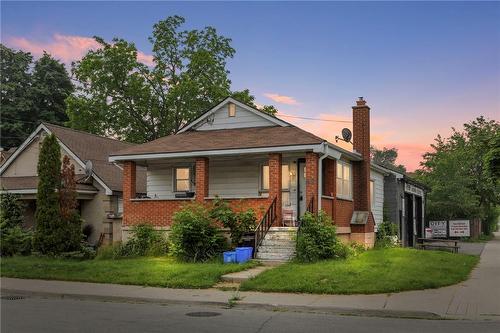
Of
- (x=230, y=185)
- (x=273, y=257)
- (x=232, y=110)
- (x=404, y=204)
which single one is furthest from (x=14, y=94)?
(x=273, y=257)

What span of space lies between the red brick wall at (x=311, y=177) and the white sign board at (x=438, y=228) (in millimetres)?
22041

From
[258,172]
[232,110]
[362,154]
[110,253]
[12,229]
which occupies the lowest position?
[110,253]

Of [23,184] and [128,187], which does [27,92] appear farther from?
[128,187]

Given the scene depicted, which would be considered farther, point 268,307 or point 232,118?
point 232,118

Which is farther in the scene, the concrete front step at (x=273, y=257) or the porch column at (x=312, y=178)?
the porch column at (x=312, y=178)

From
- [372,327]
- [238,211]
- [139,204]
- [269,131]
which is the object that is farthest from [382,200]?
[372,327]

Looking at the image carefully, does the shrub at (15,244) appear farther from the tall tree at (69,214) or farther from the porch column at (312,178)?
the porch column at (312,178)

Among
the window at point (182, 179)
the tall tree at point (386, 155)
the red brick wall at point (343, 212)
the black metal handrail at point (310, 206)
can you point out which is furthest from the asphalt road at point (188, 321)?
the tall tree at point (386, 155)

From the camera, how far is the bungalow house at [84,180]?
2455cm

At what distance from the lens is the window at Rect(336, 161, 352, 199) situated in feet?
71.4

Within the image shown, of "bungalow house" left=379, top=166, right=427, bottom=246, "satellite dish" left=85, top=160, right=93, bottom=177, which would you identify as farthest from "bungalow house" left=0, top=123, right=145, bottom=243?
"bungalow house" left=379, top=166, right=427, bottom=246

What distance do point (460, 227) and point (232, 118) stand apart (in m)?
21.9

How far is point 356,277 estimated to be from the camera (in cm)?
1359

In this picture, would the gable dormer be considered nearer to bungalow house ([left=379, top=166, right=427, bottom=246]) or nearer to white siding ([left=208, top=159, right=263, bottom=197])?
white siding ([left=208, top=159, right=263, bottom=197])
